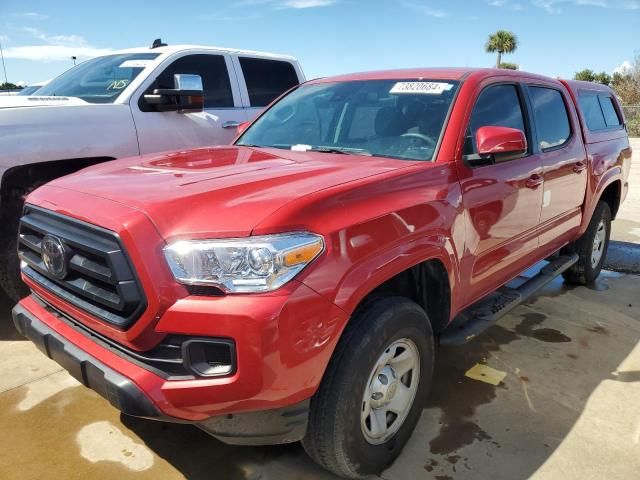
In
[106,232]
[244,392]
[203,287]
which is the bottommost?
[244,392]

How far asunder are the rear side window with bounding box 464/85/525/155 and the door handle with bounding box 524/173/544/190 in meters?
0.35

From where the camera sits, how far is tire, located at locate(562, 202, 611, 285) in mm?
4832

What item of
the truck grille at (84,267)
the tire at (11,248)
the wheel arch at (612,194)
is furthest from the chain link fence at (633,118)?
the truck grille at (84,267)

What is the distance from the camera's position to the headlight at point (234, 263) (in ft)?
5.96

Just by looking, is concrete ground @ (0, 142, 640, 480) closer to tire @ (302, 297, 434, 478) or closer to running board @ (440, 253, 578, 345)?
tire @ (302, 297, 434, 478)

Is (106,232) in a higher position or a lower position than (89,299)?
Result: higher

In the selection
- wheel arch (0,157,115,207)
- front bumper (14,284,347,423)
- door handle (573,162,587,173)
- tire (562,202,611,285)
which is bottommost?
tire (562,202,611,285)

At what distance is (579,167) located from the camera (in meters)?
4.13

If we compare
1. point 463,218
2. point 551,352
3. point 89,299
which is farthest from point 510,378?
point 89,299

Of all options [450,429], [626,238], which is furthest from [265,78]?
[626,238]

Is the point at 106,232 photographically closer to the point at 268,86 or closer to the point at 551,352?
the point at 551,352

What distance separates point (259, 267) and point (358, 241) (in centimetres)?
43

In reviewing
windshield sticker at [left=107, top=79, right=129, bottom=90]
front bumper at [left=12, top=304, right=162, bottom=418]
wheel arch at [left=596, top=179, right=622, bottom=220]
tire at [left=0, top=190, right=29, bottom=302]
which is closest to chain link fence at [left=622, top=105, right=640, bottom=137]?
wheel arch at [left=596, top=179, right=622, bottom=220]

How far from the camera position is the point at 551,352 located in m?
3.76
